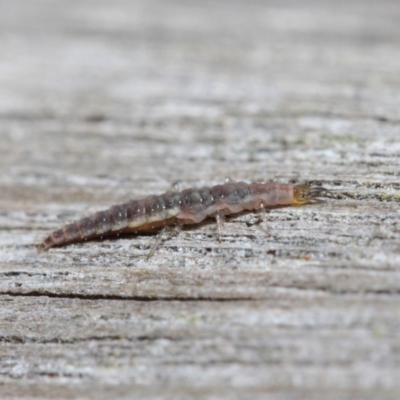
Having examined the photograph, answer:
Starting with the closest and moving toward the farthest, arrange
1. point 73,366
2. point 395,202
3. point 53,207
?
point 73,366, point 395,202, point 53,207

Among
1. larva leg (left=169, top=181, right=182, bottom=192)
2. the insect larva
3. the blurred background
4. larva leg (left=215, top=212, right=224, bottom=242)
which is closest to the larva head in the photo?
the insect larva

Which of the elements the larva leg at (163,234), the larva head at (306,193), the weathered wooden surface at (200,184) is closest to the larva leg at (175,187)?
the weathered wooden surface at (200,184)

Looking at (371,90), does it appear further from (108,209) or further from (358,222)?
(108,209)

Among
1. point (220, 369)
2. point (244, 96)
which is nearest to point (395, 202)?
point (220, 369)

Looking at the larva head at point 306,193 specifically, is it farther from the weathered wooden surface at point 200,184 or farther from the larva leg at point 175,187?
the larva leg at point 175,187

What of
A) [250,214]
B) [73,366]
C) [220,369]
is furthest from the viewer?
[250,214]

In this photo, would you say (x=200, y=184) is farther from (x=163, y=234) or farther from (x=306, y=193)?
(x=306, y=193)
